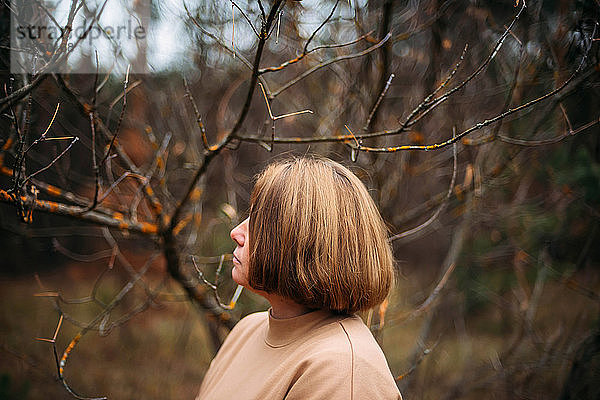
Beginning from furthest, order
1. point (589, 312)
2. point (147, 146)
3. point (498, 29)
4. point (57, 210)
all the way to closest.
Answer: point (147, 146)
point (589, 312)
point (498, 29)
point (57, 210)

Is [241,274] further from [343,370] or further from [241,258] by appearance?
[343,370]

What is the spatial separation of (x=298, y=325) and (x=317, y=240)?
0.89 feet

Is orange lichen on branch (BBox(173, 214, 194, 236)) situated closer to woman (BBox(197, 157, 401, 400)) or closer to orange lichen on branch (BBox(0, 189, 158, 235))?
orange lichen on branch (BBox(0, 189, 158, 235))

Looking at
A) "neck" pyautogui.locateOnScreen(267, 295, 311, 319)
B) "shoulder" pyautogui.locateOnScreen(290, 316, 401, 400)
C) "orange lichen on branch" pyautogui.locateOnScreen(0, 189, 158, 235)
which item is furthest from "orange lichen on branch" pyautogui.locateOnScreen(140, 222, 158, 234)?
"shoulder" pyautogui.locateOnScreen(290, 316, 401, 400)

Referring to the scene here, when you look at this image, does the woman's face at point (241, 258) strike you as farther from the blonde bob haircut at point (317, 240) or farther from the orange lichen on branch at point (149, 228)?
the orange lichen on branch at point (149, 228)

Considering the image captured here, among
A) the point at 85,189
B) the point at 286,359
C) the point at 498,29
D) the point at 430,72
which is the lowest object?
the point at 286,359

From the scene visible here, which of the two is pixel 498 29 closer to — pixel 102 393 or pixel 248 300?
pixel 248 300

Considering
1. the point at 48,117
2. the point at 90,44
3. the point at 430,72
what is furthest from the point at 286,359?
the point at 430,72

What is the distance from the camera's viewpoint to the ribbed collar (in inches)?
54.7

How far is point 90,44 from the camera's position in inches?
74.0

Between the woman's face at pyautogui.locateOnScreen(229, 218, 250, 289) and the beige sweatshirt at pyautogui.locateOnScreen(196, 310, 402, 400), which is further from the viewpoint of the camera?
the woman's face at pyautogui.locateOnScreen(229, 218, 250, 289)

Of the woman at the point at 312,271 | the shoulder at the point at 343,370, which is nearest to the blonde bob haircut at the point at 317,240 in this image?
the woman at the point at 312,271

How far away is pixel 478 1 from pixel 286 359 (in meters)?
2.00

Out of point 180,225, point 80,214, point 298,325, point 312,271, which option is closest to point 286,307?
point 298,325
